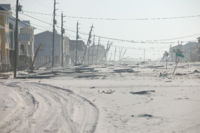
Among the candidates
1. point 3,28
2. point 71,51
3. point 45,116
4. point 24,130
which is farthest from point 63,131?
point 71,51

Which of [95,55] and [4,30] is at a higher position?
[4,30]

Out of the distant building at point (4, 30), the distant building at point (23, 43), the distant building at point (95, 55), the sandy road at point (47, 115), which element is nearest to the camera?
the sandy road at point (47, 115)

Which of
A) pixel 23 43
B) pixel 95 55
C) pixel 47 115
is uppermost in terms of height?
pixel 23 43

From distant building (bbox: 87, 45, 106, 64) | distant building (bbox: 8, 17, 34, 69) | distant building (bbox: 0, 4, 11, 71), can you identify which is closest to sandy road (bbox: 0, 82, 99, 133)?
distant building (bbox: 8, 17, 34, 69)

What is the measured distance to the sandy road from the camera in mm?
6609

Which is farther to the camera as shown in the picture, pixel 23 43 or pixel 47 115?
pixel 23 43

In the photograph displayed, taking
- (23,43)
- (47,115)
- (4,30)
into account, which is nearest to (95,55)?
(23,43)

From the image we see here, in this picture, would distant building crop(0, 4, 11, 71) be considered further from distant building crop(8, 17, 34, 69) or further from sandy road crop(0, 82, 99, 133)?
sandy road crop(0, 82, 99, 133)

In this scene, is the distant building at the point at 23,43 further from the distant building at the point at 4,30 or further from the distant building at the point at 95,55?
the distant building at the point at 95,55

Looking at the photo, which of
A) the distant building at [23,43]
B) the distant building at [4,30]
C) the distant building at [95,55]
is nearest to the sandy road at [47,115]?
the distant building at [23,43]

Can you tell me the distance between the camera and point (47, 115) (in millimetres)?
8156

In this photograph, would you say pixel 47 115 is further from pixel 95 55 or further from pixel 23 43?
pixel 95 55

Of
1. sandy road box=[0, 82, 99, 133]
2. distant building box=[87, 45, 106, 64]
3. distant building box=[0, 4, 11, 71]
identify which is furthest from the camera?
distant building box=[87, 45, 106, 64]

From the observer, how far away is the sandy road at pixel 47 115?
661 cm
